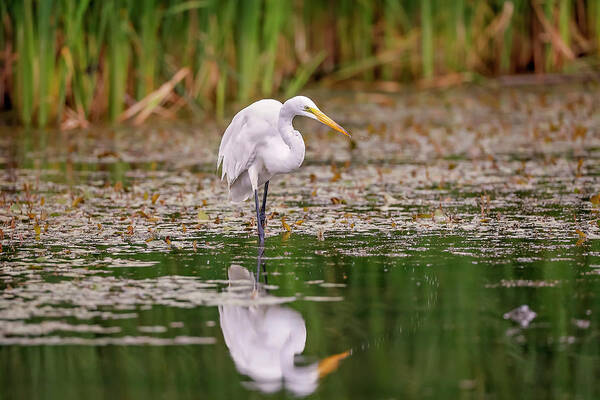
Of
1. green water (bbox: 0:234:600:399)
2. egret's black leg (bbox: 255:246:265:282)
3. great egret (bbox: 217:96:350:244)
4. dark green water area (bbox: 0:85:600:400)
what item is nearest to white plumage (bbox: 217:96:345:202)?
great egret (bbox: 217:96:350:244)

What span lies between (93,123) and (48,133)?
0.58 m

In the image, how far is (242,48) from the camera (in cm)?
1230

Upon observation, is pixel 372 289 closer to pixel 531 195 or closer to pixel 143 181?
pixel 531 195

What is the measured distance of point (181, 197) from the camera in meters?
8.16

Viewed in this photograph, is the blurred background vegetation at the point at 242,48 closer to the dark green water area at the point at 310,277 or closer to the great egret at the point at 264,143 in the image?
the dark green water area at the point at 310,277

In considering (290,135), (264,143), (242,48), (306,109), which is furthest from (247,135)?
(242,48)

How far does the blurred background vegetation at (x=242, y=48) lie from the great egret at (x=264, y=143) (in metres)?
4.12

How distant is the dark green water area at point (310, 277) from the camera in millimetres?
4008

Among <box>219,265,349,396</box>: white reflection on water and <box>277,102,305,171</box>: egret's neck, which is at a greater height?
<box>277,102,305,171</box>: egret's neck

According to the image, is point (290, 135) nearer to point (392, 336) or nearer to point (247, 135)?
point (247, 135)

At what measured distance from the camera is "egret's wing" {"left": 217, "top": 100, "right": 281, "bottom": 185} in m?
6.80

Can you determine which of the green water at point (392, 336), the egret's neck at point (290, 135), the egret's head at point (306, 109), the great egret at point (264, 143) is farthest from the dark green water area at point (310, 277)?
the egret's head at point (306, 109)

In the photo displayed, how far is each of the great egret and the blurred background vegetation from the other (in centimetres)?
412

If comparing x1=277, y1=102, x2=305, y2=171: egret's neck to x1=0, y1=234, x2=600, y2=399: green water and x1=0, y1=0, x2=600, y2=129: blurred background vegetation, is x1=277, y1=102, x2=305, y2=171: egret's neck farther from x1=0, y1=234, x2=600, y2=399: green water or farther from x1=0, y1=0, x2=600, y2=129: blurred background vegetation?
x1=0, y1=0, x2=600, y2=129: blurred background vegetation
